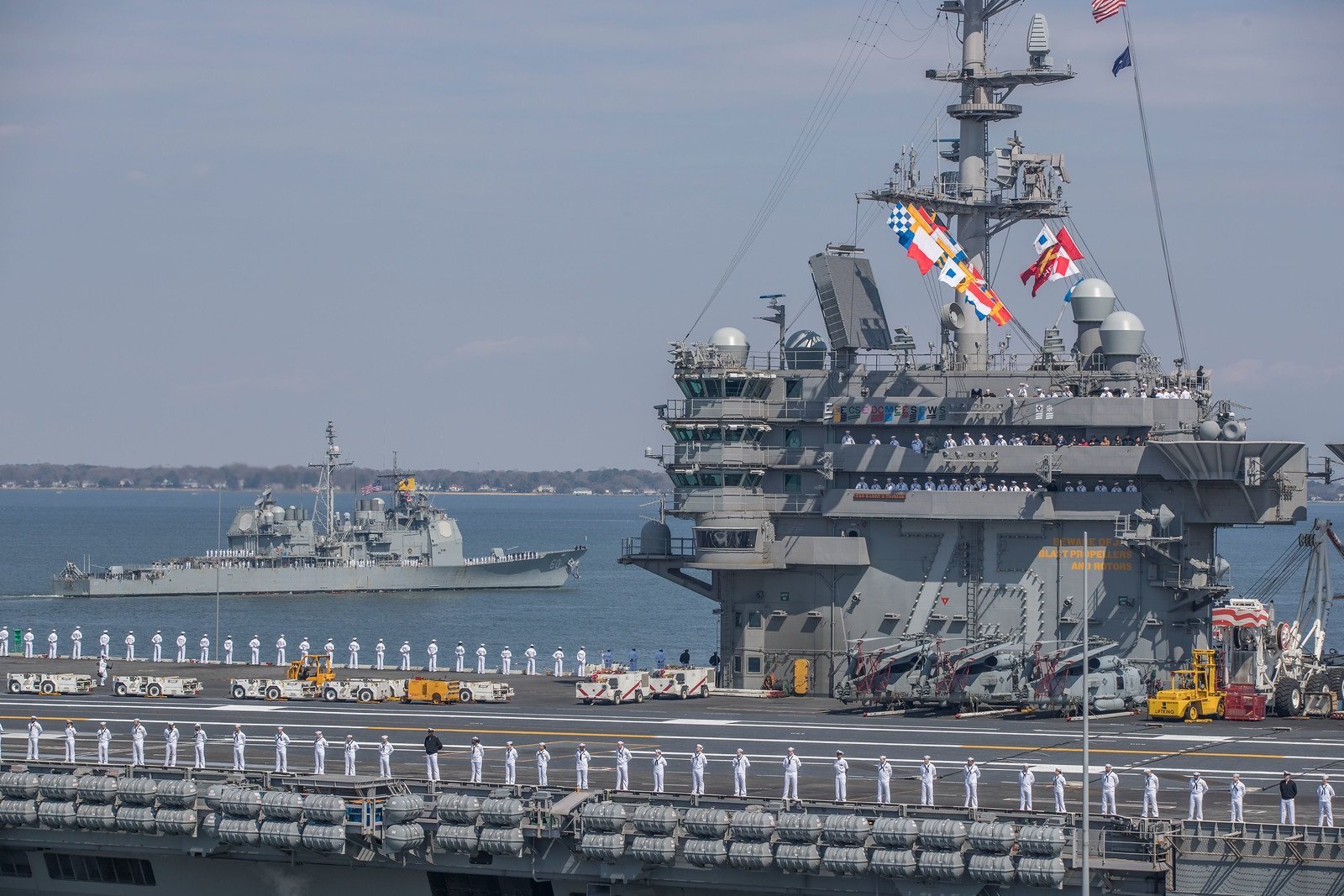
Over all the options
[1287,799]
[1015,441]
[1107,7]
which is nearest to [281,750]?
[1287,799]

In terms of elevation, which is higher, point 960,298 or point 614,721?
point 960,298

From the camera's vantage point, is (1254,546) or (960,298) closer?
(960,298)

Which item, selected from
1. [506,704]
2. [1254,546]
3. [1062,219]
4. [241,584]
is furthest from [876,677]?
[1254,546]

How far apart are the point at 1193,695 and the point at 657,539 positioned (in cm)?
1375

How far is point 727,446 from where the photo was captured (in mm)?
42031

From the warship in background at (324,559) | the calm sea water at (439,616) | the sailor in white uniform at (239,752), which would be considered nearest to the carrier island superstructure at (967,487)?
the sailor in white uniform at (239,752)

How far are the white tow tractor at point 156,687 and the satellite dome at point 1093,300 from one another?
79.9 ft

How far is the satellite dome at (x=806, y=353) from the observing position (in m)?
43.3

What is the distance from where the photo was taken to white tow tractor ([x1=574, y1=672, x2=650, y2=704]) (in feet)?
136

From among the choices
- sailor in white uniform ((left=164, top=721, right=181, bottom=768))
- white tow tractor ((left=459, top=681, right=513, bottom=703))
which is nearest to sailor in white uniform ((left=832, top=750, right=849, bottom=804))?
sailor in white uniform ((left=164, top=721, right=181, bottom=768))

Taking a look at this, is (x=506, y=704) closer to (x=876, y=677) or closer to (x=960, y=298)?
(x=876, y=677)

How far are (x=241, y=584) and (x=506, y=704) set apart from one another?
7243 cm

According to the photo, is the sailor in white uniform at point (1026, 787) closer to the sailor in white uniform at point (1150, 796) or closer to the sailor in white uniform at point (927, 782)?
the sailor in white uniform at point (927, 782)

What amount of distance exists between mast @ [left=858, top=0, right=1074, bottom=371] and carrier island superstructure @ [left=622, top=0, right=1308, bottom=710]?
6cm
